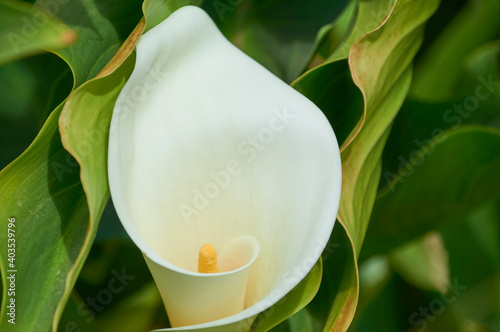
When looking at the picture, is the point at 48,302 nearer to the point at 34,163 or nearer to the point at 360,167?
the point at 34,163

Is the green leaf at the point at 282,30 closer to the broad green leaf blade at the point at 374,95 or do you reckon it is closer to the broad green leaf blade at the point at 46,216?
the broad green leaf blade at the point at 374,95

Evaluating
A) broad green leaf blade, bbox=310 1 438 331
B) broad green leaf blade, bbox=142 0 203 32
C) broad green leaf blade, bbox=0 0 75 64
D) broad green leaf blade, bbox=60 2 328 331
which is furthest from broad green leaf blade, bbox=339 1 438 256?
broad green leaf blade, bbox=0 0 75 64

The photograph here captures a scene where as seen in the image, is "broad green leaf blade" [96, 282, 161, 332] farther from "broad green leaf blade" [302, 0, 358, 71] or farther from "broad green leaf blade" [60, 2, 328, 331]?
"broad green leaf blade" [302, 0, 358, 71]

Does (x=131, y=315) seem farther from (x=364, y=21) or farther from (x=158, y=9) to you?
(x=364, y=21)

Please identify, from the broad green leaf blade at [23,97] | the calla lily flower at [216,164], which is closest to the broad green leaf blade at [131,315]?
the calla lily flower at [216,164]

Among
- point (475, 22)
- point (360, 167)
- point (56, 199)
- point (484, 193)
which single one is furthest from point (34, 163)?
point (475, 22)
